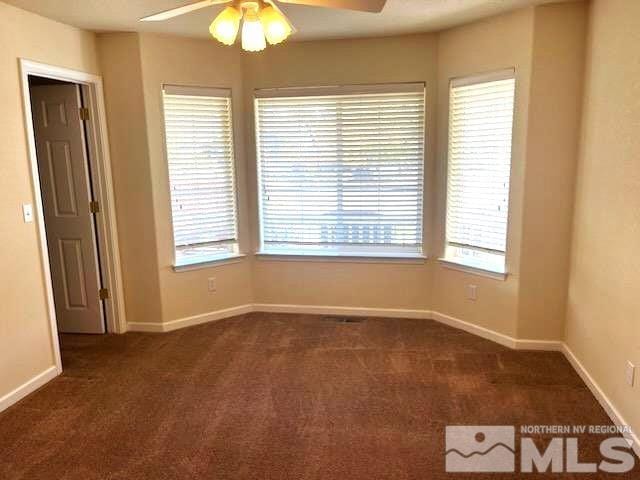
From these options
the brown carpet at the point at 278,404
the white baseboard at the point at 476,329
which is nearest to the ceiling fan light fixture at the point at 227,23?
the brown carpet at the point at 278,404

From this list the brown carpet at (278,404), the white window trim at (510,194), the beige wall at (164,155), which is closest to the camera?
the brown carpet at (278,404)

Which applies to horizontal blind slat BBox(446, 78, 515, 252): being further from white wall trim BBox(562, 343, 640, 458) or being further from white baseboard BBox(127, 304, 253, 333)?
white baseboard BBox(127, 304, 253, 333)

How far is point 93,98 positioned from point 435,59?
2.87 m

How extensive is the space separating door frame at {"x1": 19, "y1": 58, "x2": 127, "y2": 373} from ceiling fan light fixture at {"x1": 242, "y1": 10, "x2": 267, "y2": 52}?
1.89 m

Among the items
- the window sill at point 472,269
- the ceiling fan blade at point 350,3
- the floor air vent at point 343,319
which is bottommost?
the floor air vent at point 343,319

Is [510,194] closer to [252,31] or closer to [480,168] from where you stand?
[480,168]

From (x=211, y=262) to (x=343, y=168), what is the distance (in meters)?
1.51

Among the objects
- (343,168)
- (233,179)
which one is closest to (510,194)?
(343,168)

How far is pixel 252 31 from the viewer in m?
2.07

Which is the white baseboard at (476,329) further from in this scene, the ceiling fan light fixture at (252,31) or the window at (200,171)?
the ceiling fan light fixture at (252,31)

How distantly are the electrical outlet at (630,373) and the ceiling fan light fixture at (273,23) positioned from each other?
248 cm

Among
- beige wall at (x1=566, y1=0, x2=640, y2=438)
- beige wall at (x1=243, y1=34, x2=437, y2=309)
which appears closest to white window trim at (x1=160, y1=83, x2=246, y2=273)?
beige wall at (x1=243, y1=34, x2=437, y2=309)

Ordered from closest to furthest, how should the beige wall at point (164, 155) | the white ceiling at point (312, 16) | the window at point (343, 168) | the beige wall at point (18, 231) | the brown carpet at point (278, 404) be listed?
the brown carpet at point (278, 404), the beige wall at point (18, 231), the white ceiling at point (312, 16), the beige wall at point (164, 155), the window at point (343, 168)

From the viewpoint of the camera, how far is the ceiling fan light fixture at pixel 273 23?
2039 millimetres
